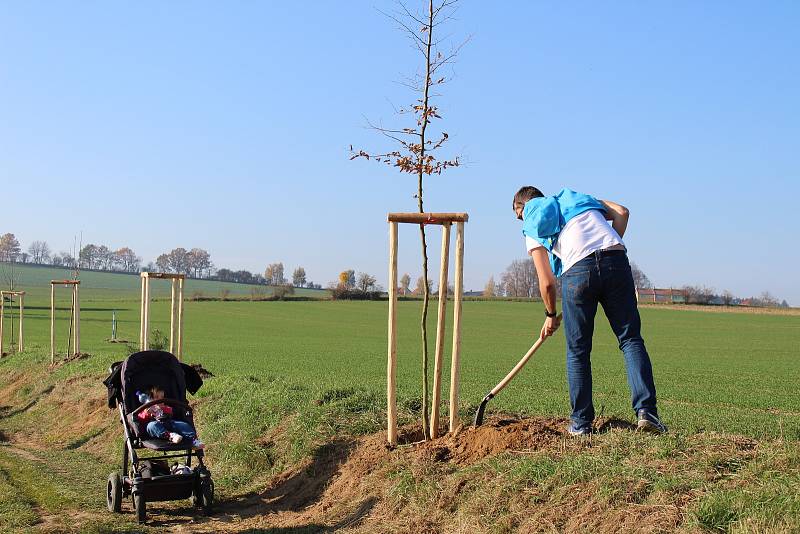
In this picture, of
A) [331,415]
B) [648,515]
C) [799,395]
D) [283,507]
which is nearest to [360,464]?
[283,507]

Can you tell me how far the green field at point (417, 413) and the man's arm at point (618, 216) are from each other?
171 cm

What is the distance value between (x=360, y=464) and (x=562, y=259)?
2.79 metres

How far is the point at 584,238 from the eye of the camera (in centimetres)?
614

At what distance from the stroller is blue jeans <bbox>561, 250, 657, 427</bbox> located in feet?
12.3

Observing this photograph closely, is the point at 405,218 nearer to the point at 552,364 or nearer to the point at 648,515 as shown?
the point at 648,515

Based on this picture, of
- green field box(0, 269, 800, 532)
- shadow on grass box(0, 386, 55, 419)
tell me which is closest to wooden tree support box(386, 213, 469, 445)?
green field box(0, 269, 800, 532)

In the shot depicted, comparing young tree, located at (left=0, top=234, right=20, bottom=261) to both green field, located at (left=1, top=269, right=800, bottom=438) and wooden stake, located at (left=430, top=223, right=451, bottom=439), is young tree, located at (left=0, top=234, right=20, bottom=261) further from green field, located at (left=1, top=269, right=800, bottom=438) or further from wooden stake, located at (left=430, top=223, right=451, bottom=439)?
wooden stake, located at (left=430, top=223, right=451, bottom=439)

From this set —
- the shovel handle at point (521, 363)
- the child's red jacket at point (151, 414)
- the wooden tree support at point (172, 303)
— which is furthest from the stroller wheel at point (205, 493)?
the wooden tree support at point (172, 303)

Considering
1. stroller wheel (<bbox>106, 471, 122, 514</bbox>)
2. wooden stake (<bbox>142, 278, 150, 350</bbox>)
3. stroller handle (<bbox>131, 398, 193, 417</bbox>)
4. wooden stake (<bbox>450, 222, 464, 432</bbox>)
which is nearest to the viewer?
wooden stake (<bbox>450, 222, 464, 432</bbox>)

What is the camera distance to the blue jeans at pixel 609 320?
599 centimetres

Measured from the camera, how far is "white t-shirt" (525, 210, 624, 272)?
6102 millimetres

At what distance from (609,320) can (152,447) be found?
14.6 feet

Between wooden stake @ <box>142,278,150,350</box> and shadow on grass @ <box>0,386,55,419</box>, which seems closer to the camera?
wooden stake @ <box>142,278,150,350</box>

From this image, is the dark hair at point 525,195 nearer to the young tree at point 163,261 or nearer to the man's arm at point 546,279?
the man's arm at point 546,279
